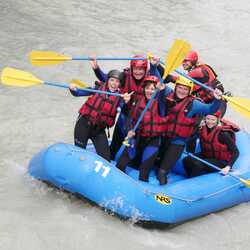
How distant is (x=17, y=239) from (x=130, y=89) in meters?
1.50

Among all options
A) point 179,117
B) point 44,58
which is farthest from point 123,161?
point 44,58

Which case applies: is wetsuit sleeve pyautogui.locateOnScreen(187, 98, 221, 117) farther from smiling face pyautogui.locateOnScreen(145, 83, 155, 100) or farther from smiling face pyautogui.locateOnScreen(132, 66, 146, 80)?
smiling face pyautogui.locateOnScreen(132, 66, 146, 80)

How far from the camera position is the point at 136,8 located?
33.7 feet

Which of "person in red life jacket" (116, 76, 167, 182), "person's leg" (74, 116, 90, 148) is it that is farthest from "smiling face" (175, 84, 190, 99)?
"person's leg" (74, 116, 90, 148)

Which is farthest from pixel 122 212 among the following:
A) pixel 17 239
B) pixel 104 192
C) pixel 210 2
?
pixel 210 2

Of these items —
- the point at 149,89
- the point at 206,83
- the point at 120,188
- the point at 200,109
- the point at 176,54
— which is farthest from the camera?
the point at 206,83

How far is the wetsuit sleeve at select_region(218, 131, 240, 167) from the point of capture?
432 cm

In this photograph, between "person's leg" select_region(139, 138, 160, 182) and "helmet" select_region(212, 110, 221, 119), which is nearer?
"person's leg" select_region(139, 138, 160, 182)

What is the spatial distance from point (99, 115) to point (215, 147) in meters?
0.99

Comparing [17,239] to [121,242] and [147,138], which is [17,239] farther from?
[147,138]

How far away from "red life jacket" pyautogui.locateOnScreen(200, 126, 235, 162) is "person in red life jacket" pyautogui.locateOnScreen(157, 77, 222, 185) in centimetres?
16

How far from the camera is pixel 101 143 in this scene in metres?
4.21

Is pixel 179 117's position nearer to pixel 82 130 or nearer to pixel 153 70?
pixel 153 70

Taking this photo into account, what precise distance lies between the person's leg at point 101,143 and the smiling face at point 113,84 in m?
0.34
